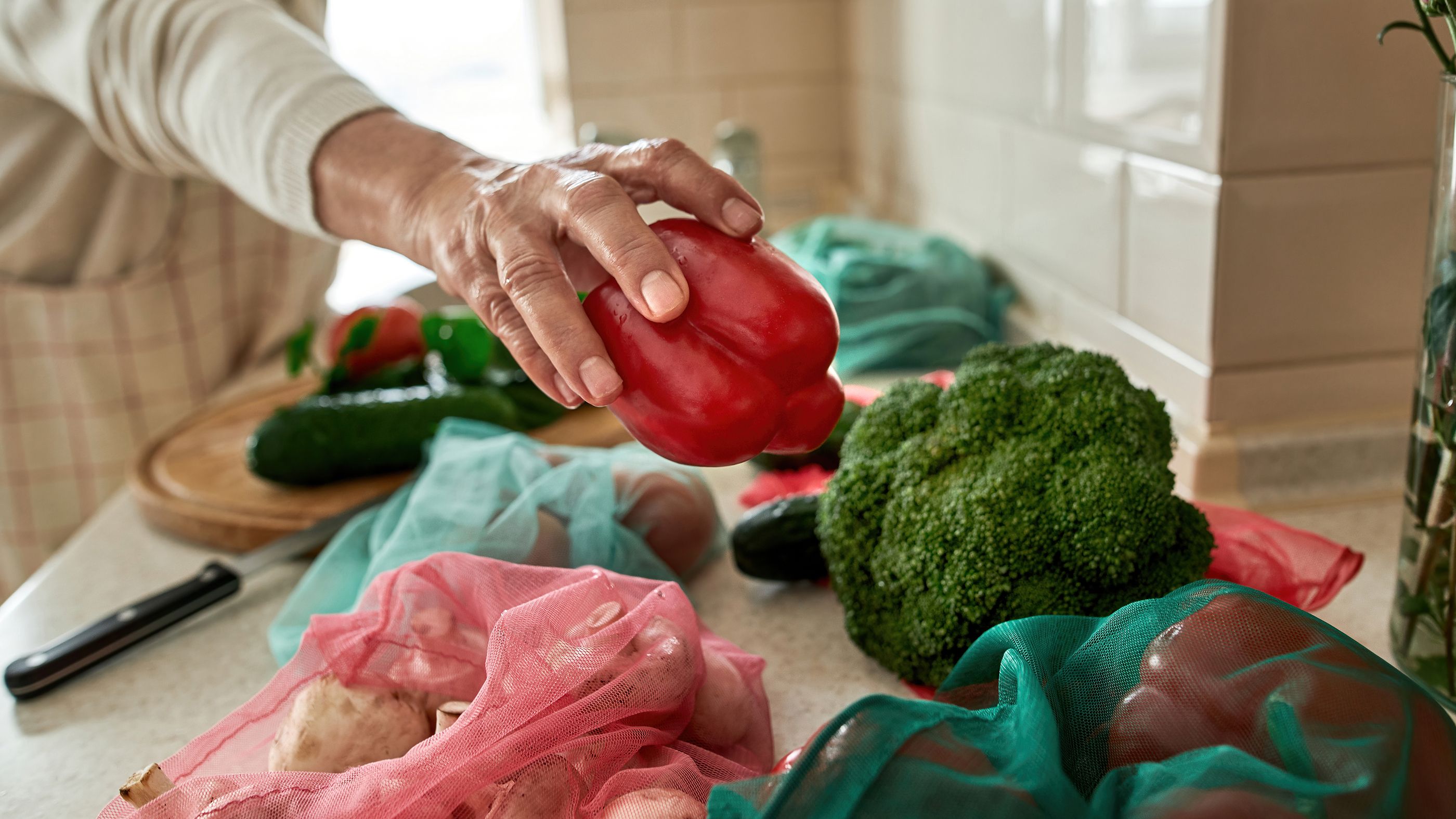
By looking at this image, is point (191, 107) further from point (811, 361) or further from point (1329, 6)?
point (1329, 6)

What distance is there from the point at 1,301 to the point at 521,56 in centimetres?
153

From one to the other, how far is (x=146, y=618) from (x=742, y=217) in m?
0.57

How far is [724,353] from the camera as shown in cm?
58

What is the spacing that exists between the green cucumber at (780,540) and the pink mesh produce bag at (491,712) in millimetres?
119

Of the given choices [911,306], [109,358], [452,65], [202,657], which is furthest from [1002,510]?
[452,65]

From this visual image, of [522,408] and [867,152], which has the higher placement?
[867,152]

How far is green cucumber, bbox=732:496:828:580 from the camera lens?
2.67ft

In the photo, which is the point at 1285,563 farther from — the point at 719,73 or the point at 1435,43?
the point at 719,73

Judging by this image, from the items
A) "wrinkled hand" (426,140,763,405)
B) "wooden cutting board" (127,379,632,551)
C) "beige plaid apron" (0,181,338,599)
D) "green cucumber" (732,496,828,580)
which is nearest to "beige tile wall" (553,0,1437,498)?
"green cucumber" (732,496,828,580)

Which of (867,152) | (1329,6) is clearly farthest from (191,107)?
(867,152)

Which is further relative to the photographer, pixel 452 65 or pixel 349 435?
pixel 452 65

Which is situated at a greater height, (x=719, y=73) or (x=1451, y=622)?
(x=719, y=73)

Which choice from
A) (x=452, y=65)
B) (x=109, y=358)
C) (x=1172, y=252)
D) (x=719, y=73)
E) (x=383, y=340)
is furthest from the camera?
(x=452, y=65)

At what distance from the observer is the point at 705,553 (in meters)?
0.90
